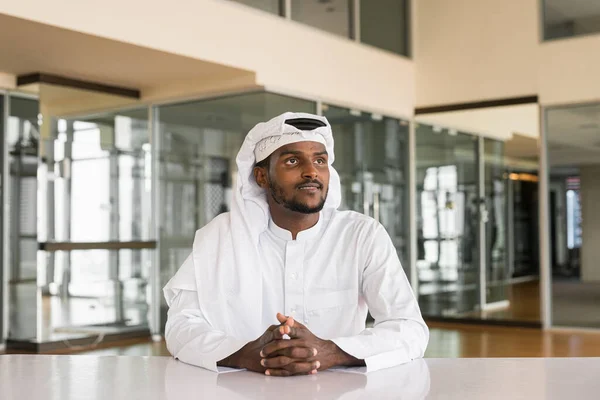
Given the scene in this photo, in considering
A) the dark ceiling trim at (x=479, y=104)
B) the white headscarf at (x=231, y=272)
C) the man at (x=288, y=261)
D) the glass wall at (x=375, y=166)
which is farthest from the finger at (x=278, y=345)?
the dark ceiling trim at (x=479, y=104)

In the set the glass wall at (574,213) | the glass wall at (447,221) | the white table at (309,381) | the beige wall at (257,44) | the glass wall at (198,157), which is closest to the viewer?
the white table at (309,381)

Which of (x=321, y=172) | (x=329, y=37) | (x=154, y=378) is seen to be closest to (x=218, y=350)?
(x=154, y=378)

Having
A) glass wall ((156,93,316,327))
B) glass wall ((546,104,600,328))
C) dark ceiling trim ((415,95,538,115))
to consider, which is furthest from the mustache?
dark ceiling trim ((415,95,538,115))

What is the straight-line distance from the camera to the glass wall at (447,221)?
9.41 m

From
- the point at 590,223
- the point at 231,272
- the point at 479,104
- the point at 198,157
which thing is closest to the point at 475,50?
the point at 479,104

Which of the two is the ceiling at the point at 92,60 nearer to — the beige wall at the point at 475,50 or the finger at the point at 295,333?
the beige wall at the point at 475,50

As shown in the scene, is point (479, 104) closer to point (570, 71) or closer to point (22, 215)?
point (570, 71)

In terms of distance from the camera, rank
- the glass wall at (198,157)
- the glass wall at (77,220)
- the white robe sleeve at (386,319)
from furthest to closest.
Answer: the glass wall at (198,157) < the glass wall at (77,220) < the white robe sleeve at (386,319)

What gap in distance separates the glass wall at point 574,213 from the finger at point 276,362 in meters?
6.98

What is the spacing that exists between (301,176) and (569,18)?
6.98 meters

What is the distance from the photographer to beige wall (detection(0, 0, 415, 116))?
19.4ft

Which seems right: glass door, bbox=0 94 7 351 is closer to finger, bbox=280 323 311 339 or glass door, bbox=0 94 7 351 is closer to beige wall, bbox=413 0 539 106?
beige wall, bbox=413 0 539 106

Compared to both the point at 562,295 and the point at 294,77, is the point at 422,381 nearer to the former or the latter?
the point at 294,77

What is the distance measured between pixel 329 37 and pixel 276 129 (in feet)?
19.8
